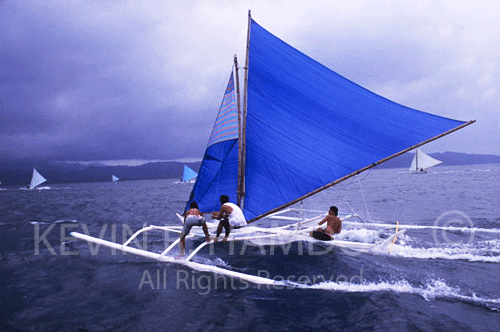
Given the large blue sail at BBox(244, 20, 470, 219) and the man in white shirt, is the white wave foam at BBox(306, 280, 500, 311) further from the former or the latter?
the large blue sail at BBox(244, 20, 470, 219)

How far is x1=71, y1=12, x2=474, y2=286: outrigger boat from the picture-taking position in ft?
33.8

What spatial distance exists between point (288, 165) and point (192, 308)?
4990mm

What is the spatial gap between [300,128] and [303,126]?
0.38 feet

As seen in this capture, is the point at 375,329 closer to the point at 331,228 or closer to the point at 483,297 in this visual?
the point at 483,297

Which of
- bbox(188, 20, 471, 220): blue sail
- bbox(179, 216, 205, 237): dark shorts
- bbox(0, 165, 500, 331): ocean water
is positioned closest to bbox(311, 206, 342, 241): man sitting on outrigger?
bbox(0, 165, 500, 331): ocean water

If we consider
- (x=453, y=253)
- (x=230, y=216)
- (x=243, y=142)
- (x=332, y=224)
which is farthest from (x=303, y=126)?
(x=453, y=253)

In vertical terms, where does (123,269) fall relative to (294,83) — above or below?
below

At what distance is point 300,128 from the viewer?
10.5 m

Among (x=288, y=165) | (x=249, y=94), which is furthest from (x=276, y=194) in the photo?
(x=249, y=94)

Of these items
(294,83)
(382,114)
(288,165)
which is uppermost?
(294,83)

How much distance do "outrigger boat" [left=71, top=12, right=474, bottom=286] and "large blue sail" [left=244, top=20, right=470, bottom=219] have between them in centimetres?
3

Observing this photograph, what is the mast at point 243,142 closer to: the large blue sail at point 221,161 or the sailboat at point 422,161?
the large blue sail at point 221,161

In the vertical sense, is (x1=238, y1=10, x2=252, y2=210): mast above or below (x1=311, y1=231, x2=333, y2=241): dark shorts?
above

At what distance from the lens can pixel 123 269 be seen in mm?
10602
